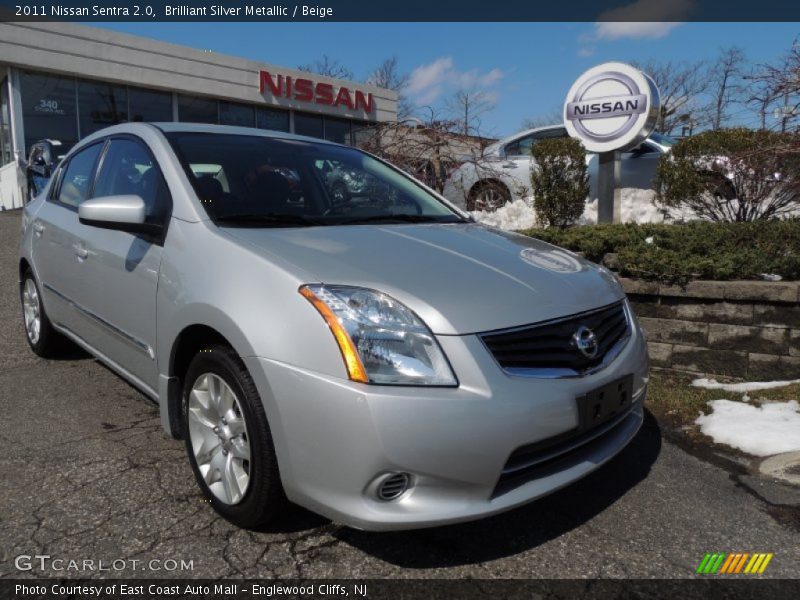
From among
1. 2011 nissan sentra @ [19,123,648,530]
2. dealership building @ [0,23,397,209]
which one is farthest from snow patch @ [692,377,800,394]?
dealership building @ [0,23,397,209]

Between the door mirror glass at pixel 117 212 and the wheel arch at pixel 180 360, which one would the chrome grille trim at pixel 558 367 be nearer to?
the wheel arch at pixel 180 360

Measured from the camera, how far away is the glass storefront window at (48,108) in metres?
15.3

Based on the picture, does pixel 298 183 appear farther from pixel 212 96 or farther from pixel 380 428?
pixel 212 96

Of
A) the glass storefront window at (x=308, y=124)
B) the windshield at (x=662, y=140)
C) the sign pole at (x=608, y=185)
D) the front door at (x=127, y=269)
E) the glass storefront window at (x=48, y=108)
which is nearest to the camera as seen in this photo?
the front door at (x=127, y=269)

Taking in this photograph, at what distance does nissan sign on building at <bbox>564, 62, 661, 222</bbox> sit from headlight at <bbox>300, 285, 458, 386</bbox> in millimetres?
6059

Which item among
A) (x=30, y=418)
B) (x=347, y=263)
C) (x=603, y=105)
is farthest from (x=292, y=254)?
(x=603, y=105)

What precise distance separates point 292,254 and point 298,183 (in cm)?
97

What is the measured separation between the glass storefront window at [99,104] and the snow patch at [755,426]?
641 inches

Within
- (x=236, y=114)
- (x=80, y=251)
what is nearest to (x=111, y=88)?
(x=236, y=114)

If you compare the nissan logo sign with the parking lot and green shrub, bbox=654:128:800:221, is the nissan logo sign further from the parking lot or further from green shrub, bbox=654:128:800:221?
the parking lot

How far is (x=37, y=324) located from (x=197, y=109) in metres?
15.3

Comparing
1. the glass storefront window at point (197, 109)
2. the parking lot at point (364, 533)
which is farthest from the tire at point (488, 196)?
the glass storefront window at point (197, 109)

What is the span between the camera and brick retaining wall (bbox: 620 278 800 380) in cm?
406
